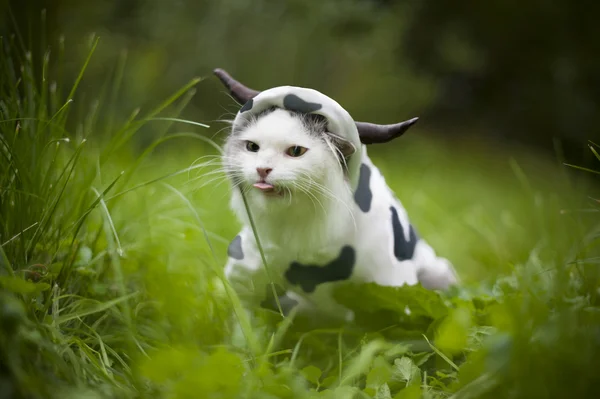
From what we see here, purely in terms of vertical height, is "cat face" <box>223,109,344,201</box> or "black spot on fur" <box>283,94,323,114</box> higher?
"black spot on fur" <box>283,94,323,114</box>

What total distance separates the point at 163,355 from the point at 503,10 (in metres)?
3.82

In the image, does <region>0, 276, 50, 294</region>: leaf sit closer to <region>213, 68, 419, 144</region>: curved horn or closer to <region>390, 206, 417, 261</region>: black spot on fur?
<region>213, 68, 419, 144</region>: curved horn

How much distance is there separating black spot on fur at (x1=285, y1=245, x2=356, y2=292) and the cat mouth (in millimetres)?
187

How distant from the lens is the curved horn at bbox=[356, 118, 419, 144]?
1.17 m

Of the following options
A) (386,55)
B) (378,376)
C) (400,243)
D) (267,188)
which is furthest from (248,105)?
(386,55)

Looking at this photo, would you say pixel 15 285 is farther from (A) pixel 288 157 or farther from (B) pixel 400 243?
(B) pixel 400 243

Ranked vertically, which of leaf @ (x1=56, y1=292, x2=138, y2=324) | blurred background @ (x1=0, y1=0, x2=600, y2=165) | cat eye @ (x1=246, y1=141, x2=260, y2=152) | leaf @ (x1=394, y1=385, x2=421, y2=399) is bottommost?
blurred background @ (x1=0, y1=0, x2=600, y2=165)

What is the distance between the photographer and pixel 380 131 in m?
1.21

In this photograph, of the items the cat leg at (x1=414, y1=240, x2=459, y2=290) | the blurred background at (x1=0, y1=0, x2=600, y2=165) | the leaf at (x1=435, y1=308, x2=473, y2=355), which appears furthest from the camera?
the blurred background at (x1=0, y1=0, x2=600, y2=165)

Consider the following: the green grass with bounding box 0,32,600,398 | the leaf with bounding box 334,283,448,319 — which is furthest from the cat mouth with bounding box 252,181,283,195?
the leaf with bounding box 334,283,448,319

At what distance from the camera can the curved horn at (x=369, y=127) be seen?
3.85 feet

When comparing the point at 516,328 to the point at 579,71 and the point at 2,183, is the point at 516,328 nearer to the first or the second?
the point at 2,183

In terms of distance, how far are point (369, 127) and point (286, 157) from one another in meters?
0.19

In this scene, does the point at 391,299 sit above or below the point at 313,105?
below
